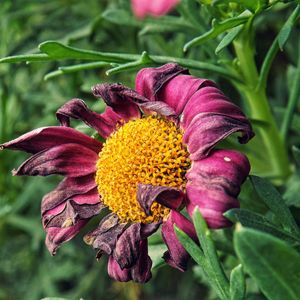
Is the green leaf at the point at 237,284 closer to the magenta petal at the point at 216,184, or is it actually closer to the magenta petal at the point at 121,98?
the magenta petal at the point at 216,184

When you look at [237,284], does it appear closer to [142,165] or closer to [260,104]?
[142,165]

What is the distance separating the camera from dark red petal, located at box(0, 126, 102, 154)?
933 millimetres

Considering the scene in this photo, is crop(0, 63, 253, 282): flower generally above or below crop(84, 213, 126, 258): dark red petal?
above

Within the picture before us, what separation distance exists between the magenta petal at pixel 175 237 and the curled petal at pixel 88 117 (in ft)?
0.55

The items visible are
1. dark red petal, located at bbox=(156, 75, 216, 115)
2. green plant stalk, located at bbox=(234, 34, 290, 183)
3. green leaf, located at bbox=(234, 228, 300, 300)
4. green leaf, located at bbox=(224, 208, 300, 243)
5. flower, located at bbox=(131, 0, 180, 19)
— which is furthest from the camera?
flower, located at bbox=(131, 0, 180, 19)

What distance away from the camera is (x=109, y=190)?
905 millimetres

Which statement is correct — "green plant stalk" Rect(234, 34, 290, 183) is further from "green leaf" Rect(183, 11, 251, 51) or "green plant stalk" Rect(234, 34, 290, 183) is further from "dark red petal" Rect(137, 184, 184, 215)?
"dark red petal" Rect(137, 184, 184, 215)

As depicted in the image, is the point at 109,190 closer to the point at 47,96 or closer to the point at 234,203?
the point at 234,203

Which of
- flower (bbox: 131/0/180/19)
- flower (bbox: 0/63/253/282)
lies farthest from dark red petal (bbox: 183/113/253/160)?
flower (bbox: 131/0/180/19)

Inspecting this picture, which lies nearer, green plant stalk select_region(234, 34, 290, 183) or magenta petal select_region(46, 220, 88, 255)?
magenta petal select_region(46, 220, 88, 255)

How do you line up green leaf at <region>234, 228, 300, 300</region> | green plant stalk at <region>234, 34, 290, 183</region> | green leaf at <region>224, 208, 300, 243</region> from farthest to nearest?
green plant stalk at <region>234, 34, 290, 183</region> < green leaf at <region>224, 208, 300, 243</region> < green leaf at <region>234, 228, 300, 300</region>

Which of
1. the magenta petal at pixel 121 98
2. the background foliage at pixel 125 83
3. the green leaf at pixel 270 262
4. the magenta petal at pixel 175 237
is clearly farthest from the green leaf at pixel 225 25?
the green leaf at pixel 270 262

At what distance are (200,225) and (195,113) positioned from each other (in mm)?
160

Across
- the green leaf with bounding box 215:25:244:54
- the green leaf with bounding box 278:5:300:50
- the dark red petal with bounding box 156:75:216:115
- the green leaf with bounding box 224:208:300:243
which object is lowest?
the green leaf with bounding box 224:208:300:243
